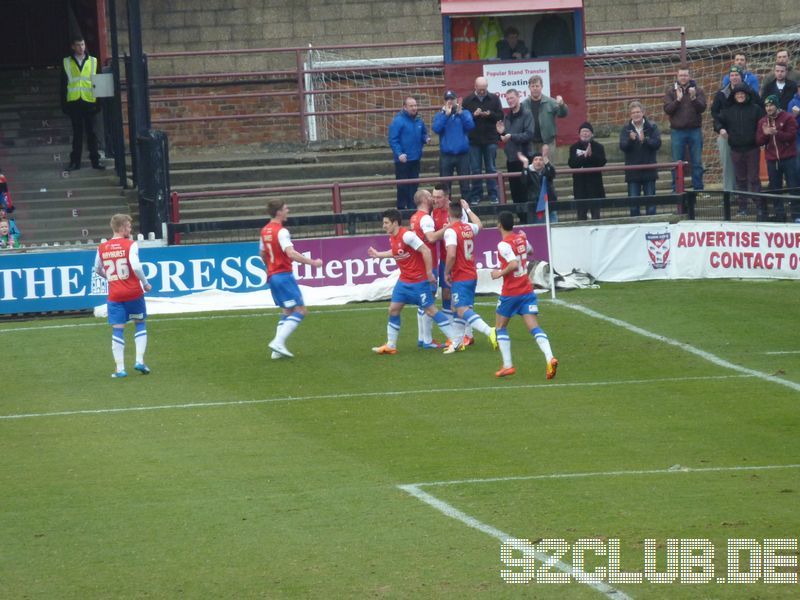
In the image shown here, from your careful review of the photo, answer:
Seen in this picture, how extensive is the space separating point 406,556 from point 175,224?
14287mm

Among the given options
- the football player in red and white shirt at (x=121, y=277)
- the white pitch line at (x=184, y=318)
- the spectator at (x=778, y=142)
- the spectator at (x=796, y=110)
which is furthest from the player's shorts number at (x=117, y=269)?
the spectator at (x=796, y=110)

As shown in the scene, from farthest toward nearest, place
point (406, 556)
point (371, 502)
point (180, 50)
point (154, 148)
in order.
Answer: point (180, 50) → point (154, 148) → point (371, 502) → point (406, 556)

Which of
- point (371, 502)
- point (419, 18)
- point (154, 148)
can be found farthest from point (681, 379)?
point (419, 18)

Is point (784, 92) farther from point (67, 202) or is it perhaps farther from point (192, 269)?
point (67, 202)

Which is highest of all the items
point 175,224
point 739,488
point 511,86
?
point 511,86

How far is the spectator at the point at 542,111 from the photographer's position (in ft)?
81.8

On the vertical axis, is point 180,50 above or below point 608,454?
above

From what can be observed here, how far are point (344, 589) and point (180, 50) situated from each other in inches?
973

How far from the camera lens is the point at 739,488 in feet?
35.2

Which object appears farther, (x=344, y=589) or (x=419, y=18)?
(x=419, y=18)

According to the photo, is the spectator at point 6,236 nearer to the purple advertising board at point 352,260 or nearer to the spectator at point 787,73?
the purple advertising board at point 352,260

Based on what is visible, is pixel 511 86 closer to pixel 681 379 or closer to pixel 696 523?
pixel 681 379

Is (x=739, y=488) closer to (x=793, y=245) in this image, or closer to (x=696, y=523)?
(x=696, y=523)

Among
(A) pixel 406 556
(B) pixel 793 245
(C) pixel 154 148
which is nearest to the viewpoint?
(A) pixel 406 556
